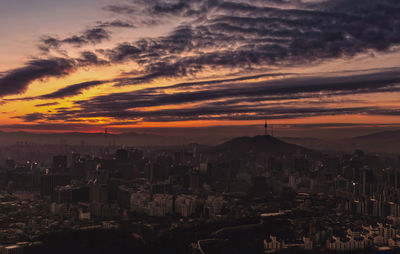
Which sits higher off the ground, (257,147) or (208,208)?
(257,147)

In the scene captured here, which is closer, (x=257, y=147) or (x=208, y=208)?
(x=208, y=208)

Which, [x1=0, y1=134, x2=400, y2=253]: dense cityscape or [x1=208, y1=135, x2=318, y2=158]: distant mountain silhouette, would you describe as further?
[x1=208, y1=135, x2=318, y2=158]: distant mountain silhouette

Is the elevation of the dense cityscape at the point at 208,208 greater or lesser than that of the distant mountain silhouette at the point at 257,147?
lesser

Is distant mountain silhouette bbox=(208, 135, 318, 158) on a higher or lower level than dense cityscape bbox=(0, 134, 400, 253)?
higher

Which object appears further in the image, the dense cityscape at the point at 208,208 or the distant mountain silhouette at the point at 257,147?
the distant mountain silhouette at the point at 257,147
